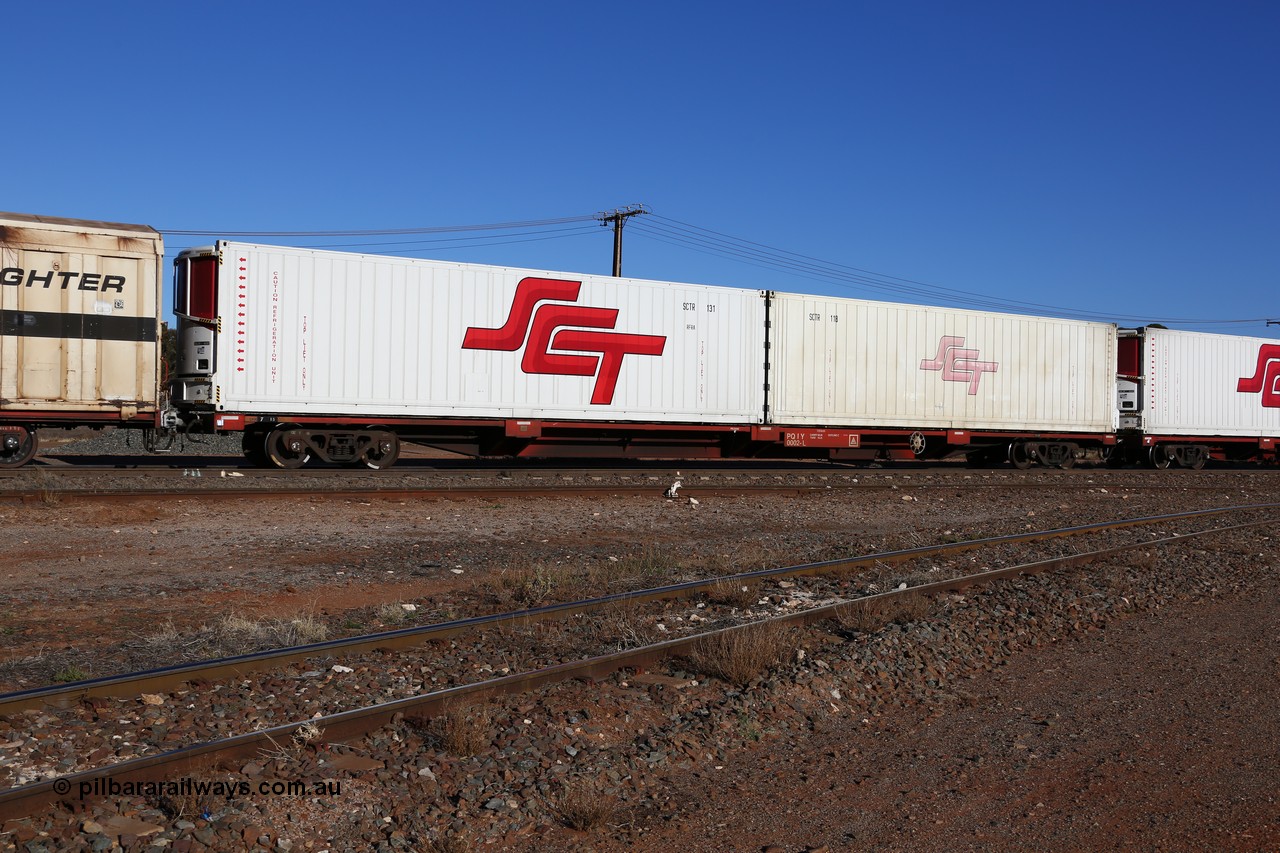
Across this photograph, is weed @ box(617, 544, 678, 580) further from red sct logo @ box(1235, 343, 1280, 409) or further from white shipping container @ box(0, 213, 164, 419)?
red sct logo @ box(1235, 343, 1280, 409)

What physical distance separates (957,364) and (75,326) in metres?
17.1

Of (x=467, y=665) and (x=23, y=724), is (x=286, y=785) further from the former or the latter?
(x=467, y=665)

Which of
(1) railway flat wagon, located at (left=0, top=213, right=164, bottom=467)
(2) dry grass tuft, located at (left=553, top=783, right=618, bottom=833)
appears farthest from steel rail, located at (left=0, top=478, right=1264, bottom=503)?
(2) dry grass tuft, located at (left=553, top=783, right=618, bottom=833)

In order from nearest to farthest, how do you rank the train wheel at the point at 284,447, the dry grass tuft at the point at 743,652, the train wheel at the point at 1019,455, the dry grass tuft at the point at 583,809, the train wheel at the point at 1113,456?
the dry grass tuft at the point at 583,809
the dry grass tuft at the point at 743,652
the train wheel at the point at 284,447
the train wheel at the point at 1019,455
the train wheel at the point at 1113,456

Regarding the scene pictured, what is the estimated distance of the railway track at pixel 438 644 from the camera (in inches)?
164

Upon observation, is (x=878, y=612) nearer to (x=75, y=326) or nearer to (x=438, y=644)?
(x=438, y=644)

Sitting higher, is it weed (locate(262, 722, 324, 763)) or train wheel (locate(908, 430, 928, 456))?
train wheel (locate(908, 430, 928, 456))

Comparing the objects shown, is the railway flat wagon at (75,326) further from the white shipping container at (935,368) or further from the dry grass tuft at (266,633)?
the white shipping container at (935,368)

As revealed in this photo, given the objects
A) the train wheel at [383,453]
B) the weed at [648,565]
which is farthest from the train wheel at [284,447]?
the weed at [648,565]

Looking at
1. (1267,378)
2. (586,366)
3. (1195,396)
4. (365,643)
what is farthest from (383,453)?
(1267,378)

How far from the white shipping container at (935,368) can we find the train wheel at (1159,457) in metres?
2.56

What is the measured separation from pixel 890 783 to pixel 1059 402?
20851 mm

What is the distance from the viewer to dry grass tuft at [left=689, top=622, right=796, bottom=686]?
237 inches

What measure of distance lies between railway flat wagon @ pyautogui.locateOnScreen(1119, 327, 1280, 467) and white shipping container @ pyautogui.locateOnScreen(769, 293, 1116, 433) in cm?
116
